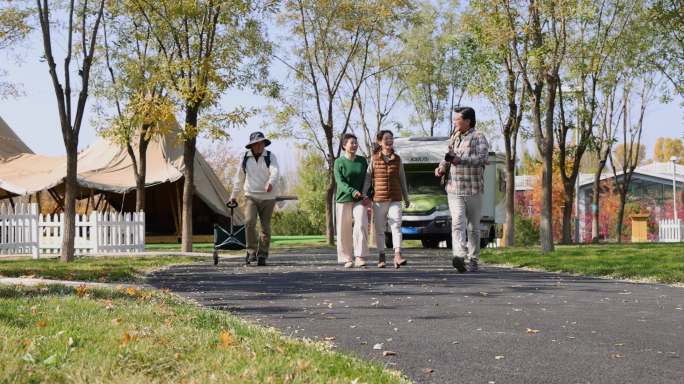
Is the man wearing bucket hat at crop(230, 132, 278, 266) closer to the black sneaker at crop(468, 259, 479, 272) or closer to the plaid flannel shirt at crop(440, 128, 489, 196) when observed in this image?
the plaid flannel shirt at crop(440, 128, 489, 196)

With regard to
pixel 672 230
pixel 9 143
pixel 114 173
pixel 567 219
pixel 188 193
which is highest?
pixel 9 143

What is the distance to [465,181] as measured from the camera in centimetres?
1253

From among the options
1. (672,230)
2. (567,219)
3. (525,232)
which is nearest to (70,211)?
(567,219)

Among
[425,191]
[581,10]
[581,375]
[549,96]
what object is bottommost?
[581,375]

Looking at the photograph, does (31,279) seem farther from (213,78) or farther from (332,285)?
(213,78)

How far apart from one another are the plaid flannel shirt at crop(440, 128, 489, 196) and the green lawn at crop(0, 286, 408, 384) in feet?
20.3

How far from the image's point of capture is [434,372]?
4965 millimetres

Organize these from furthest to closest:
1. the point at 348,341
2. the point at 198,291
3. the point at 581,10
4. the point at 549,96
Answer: the point at 549,96
the point at 581,10
the point at 198,291
the point at 348,341

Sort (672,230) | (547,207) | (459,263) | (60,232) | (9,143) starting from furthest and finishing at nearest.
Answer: (672,230)
(9,143)
(60,232)
(547,207)
(459,263)

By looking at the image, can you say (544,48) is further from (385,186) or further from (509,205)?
(509,205)

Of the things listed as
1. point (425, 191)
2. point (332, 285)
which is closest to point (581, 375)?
point (332, 285)

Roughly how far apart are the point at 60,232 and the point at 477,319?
18.1 m

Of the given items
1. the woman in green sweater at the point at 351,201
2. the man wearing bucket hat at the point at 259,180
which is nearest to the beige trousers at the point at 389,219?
the woman in green sweater at the point at 351,201

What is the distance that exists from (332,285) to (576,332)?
428 cm
